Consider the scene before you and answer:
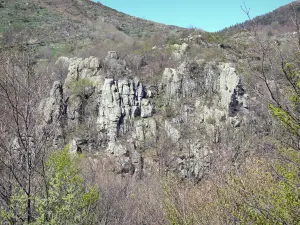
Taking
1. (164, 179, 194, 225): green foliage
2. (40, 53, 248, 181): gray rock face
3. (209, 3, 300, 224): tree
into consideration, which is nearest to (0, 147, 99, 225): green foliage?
(164, 179, 194, 225): green foliage

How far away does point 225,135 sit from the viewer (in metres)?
23.5

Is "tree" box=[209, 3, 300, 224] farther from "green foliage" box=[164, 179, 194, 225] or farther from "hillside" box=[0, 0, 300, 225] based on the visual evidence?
"green foliage" box=[164, 179, 194, 225]

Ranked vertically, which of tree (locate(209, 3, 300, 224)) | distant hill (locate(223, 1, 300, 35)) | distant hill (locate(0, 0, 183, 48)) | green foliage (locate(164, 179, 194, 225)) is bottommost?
green foliage (locate(164, 179, 194, 225))

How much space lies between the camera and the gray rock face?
912 inches

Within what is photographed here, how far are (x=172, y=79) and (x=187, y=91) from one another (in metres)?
1.77

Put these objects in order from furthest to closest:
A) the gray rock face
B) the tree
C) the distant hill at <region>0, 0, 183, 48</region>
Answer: the distant hill at <region>0, 0, 183, 48</region>, the gray rock face, the tree

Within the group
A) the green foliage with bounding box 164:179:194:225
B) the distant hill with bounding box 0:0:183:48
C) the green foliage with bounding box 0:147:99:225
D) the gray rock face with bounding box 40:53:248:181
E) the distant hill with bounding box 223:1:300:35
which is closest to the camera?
the distant hill with bounding box 223:1:300:35

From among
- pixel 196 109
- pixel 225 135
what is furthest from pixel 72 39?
pixel 225 135

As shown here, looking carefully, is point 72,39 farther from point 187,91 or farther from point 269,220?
point 269,220

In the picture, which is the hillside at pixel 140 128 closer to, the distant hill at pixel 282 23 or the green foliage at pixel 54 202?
the green foliage at pixel 54 202

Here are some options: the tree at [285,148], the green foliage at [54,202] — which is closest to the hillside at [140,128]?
the green foliage at [54,202]

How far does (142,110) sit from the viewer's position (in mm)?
26047

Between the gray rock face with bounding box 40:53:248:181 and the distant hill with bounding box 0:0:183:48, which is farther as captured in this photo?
the distant hill with bounding box 0:0:183:48

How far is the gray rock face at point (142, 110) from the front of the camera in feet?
76.0
